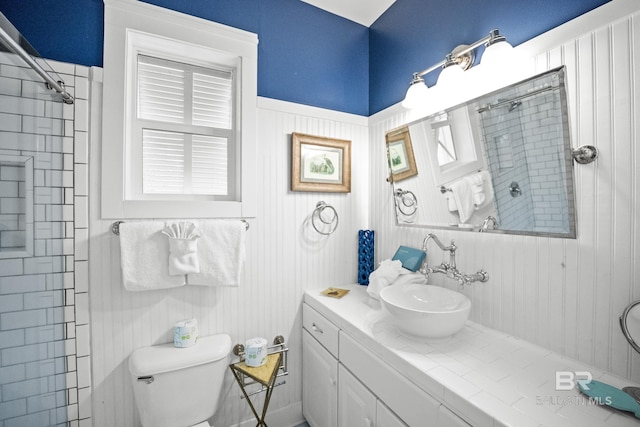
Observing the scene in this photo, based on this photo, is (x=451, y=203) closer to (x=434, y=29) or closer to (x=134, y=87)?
(x=434, y=29)

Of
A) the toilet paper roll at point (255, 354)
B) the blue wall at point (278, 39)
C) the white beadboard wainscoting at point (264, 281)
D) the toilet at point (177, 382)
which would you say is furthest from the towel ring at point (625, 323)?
the blue wall at point (278, 39)

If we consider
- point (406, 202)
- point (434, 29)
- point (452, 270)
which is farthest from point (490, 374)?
point (434, 29)

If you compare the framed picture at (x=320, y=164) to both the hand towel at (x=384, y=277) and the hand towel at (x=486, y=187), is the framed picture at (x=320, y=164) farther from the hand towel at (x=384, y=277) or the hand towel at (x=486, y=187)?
the hand towel at (x=486, y=187)

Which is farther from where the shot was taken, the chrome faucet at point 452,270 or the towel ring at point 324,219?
the towel ring at point 324,219

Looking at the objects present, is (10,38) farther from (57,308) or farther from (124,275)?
(57,308)

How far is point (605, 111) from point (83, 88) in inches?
85.6

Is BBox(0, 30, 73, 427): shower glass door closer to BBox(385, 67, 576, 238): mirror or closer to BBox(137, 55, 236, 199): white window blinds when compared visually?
BBox(137, 55, 236, 199): white window blinds

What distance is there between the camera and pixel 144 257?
1.37 m

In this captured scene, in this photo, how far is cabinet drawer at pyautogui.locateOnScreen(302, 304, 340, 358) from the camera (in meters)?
1.48

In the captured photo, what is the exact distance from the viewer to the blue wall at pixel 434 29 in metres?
1.11

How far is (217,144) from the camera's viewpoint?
173cm

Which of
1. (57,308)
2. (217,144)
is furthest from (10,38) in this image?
(57,308)

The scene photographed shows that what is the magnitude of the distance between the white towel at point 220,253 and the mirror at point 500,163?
1069 mm

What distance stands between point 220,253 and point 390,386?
104cm
